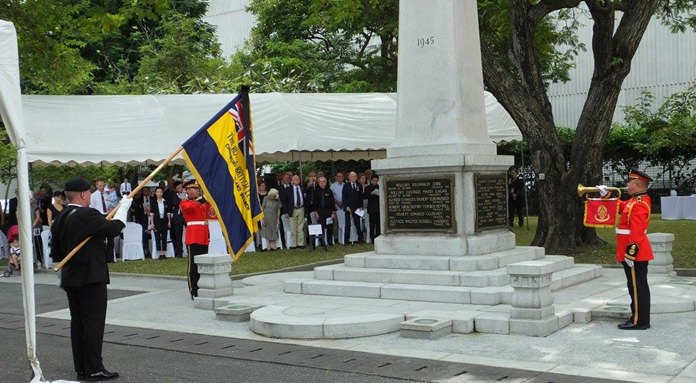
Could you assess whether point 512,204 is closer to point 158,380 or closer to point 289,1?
point 289,1

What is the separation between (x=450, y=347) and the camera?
27.9ft

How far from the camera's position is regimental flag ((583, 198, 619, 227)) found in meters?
10.0

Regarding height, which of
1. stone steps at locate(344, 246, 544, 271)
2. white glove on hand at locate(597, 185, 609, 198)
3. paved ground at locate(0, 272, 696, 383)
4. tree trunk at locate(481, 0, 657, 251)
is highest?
tree trunk at locate(481, 0, 657, 251)

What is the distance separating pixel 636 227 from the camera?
8984mm

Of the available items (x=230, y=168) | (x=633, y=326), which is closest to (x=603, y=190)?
(x=633, y=326)

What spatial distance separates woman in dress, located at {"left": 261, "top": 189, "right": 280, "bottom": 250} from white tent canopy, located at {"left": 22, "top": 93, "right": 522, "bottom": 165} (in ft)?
4.87

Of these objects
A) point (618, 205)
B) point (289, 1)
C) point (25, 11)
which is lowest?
point (618, 205)

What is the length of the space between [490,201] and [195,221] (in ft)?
14.9

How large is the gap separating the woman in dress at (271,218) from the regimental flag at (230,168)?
887 centimetres

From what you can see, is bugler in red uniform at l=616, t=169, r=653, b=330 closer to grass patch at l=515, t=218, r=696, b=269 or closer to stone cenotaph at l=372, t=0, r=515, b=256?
stone cenotaph at l=372, t=0, r=515, b=256

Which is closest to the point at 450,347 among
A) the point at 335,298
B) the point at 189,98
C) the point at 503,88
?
the point at 335,298

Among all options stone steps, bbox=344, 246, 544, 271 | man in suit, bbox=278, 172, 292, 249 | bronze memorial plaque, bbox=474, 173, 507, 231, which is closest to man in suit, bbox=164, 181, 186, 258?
man in suit, bbox=278, 172, 292, 249

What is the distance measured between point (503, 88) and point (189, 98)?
25.1 feet

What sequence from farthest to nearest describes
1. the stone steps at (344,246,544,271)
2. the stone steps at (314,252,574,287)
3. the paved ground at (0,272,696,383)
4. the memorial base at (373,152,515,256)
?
the memorial base at (373,152,515,256) → the stone steps at (344,246,544,271) → the stone steps at (314,252,574,287) → the paved ground at (0,272,696,383)
